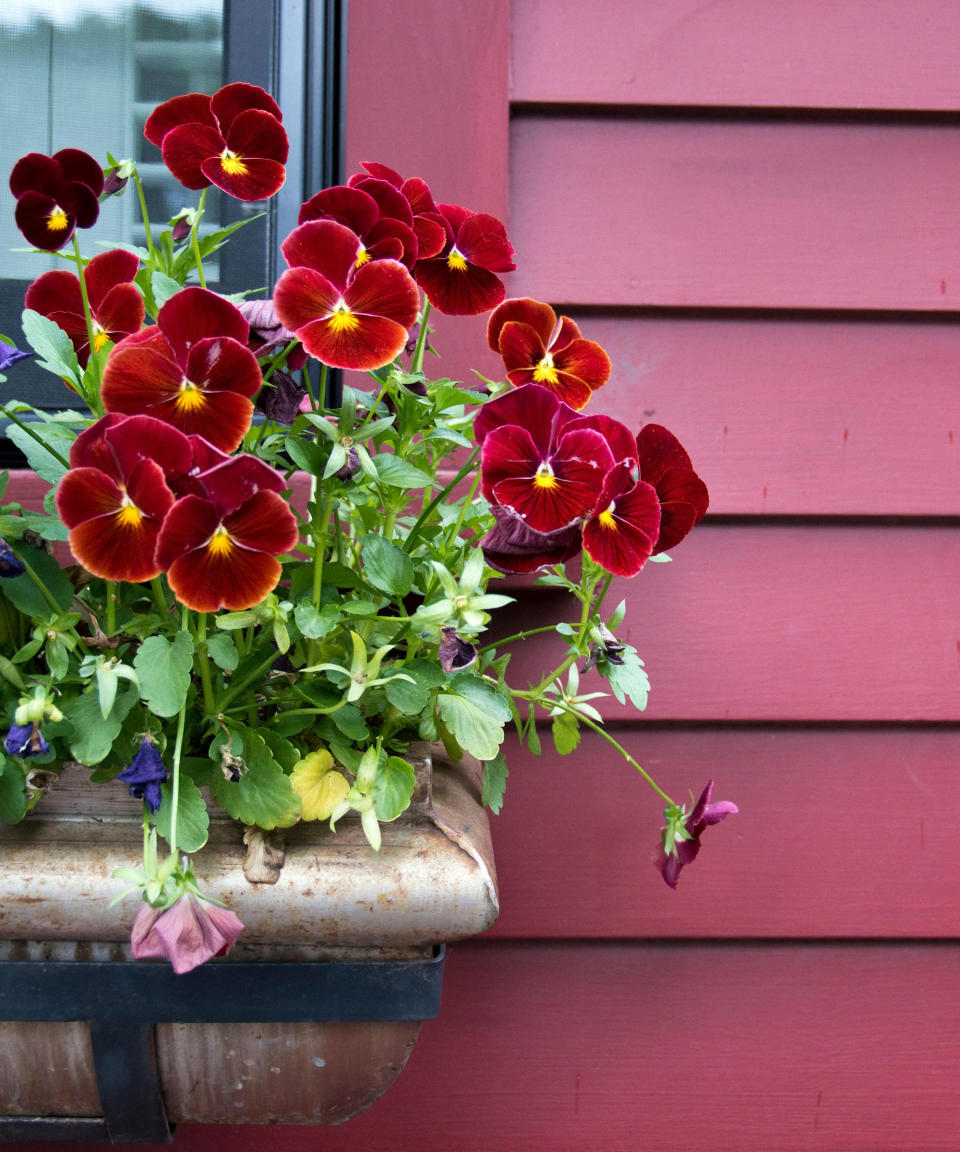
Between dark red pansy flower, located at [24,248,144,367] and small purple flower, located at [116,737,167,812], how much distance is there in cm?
23

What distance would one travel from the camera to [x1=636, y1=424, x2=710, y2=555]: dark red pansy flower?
0.56 metres

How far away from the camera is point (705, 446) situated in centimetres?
86

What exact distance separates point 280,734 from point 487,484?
0.66 feet

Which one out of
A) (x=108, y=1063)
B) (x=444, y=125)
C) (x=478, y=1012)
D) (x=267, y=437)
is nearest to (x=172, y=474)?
(x=267, y=437)

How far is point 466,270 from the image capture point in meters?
0.59

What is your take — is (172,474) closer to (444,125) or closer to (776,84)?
(444,125)

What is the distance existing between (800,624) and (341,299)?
0.57 meters

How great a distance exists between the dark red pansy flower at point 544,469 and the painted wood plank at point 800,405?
0.37m

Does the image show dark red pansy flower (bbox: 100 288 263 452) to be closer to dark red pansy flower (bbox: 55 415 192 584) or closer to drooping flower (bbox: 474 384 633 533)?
dark red pansy flower (bbox: 55 415 192 584)

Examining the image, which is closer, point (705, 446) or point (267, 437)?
point (267, 437)

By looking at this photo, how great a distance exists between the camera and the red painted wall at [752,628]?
849 mm

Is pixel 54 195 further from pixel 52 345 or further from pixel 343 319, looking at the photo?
pixel 343 319

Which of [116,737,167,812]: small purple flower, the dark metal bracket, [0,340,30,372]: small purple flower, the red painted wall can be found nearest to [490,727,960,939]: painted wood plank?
the red painted wall

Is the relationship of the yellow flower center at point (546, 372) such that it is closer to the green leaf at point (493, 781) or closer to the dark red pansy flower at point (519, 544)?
the dark red pansy flower at point (519, 544)
